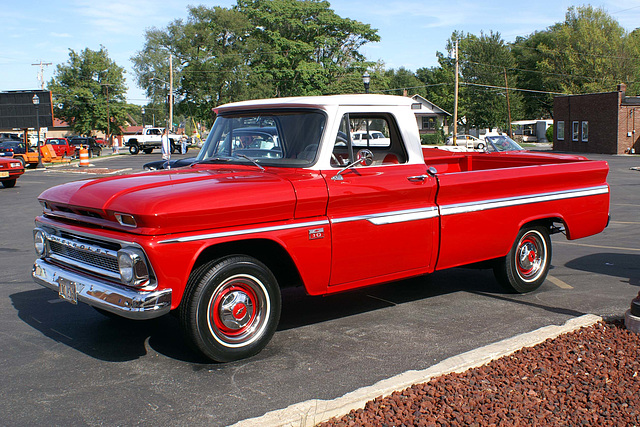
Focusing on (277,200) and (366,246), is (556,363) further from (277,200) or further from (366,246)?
(277,200)

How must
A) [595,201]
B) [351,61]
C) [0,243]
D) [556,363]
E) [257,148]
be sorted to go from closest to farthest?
[556,363], [257,148], [595,201], [0,243], [351,61]

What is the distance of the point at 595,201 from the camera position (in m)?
7.01

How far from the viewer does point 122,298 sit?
4207 mm

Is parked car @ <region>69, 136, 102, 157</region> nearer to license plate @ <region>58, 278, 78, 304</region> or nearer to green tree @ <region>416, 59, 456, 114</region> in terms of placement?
green tree @ <region>416, 59, 456, 114</region>

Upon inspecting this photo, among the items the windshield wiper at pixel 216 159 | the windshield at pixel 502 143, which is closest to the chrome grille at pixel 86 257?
the windshield wiper at pixel 216 159

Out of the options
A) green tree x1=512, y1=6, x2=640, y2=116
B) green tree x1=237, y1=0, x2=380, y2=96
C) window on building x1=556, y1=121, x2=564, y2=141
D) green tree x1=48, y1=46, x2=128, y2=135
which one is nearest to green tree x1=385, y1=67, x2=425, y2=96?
green tree x1=512, y1=6, x2=640, y2=116

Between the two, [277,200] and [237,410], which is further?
[277,200]

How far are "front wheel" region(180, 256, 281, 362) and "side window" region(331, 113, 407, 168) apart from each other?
1365mm

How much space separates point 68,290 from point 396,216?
2.66 metres

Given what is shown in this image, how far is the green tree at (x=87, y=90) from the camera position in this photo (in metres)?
74.2

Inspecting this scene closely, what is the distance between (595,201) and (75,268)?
5412 millimetres

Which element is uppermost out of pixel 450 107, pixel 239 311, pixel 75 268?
pixel 450 107

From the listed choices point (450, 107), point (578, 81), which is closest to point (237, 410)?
point (578, 81)

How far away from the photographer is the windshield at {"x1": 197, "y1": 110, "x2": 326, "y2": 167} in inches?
211
